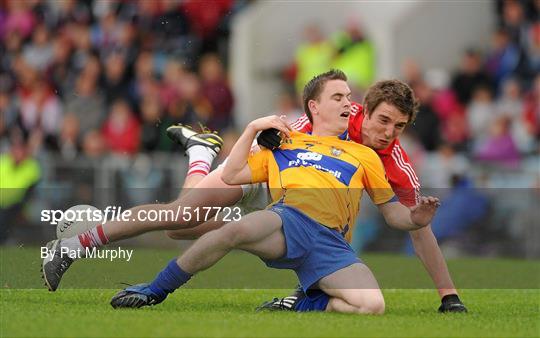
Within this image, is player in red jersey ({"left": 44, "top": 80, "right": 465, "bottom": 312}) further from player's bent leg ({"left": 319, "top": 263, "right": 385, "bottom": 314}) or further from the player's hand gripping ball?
player's bent leg ({"left": 319, "top": 263, "right": 385, "bottom": 314})

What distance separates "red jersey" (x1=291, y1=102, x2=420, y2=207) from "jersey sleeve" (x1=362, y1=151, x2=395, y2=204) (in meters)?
0.34

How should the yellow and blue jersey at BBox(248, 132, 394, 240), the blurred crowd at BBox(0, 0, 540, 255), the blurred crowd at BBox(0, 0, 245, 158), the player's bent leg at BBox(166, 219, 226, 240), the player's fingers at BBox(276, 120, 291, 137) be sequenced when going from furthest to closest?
the blurred crowd at BBox(0, 0, 245, 158) < the blurred crowd at BBox(0, 0, 540, 255) < the player's bent leg at BBox(166, 219, 226, 240) < the player's fingers at BBox(276, 120, 291, 137) < the yellow and blue jersey at BBox(248, 132, 394, 240)

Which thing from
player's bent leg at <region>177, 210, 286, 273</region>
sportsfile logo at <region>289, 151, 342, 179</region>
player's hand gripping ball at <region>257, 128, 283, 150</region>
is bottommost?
player's bent leg at <region>177, 210, 286, 273</region>

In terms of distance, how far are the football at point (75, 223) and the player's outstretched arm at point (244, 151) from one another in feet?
3.41

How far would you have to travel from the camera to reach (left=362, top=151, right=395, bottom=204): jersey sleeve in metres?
8.22

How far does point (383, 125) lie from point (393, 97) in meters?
0.19

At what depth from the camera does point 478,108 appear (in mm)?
16484

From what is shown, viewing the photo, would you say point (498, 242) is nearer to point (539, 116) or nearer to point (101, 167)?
point (539, 116)

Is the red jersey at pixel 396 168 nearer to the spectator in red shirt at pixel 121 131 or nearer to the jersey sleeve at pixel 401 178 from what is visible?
the jersey sleeve at pixel 401 178

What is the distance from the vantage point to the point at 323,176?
8.19 m

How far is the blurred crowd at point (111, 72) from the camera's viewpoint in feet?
54.3

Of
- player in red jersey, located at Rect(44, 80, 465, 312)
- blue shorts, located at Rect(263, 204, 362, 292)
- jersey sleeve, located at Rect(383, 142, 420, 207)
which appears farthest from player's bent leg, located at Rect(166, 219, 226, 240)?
jersey sleeve, located at Rect(383, 142, 420, 207)

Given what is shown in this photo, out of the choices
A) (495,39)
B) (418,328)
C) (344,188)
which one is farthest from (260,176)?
(495,39)

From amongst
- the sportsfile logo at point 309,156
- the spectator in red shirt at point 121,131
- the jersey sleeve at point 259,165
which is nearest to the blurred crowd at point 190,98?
the spectator in red shirt at point 121,131
